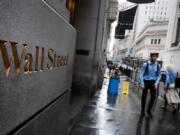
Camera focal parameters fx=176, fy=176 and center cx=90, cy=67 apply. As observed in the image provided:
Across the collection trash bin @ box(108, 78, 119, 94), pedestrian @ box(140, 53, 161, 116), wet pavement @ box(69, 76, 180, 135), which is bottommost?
wet pavement @ box(69, 76, 180, 135)

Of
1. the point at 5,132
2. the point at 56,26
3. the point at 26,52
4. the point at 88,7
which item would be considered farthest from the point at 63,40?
the point at 88,7

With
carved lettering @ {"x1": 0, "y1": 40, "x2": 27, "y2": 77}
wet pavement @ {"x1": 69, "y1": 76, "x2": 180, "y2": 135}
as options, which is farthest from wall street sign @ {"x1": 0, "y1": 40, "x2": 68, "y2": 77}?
wet pavement @ {"x1": 69, "y1": 76, "x2": 180, "y2": 135}

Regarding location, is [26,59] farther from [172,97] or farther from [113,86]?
[113,86]

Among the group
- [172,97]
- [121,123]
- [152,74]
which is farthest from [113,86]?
[121,123]

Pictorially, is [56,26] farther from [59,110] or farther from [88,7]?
[88,7]

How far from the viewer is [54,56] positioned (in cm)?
204

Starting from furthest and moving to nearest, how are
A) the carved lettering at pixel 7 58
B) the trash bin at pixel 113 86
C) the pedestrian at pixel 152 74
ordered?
the trash bin at pixel 113 86
the pedestrian at pixel 152 74
the carved lettering at pixel 7 58

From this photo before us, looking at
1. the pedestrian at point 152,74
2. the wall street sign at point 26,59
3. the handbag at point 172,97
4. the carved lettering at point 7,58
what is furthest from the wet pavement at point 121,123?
the carved lettering at point 7,58

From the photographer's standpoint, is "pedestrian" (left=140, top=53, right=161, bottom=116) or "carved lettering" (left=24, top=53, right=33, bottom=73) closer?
"carved lettering" (left=24, top=53, right=33, bottom=73)

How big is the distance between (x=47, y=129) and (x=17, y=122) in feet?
2.47

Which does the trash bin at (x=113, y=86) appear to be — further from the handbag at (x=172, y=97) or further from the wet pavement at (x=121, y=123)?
the handbag at (x=172, y=97)

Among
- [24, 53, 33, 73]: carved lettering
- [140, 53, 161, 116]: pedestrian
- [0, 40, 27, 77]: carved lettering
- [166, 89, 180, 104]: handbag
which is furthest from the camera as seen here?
[166, 89, 180, 104]: handbag

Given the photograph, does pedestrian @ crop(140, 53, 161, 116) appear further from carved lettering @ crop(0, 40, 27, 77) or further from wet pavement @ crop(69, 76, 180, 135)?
carved lettering @ crop(0, 40, 27, 77)

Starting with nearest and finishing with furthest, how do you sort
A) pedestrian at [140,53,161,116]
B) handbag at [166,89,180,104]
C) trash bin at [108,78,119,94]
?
pedestrian at [140,53,161,116]
handbag at [166,89,180,104]
trash bin at [108,78,119,94]
